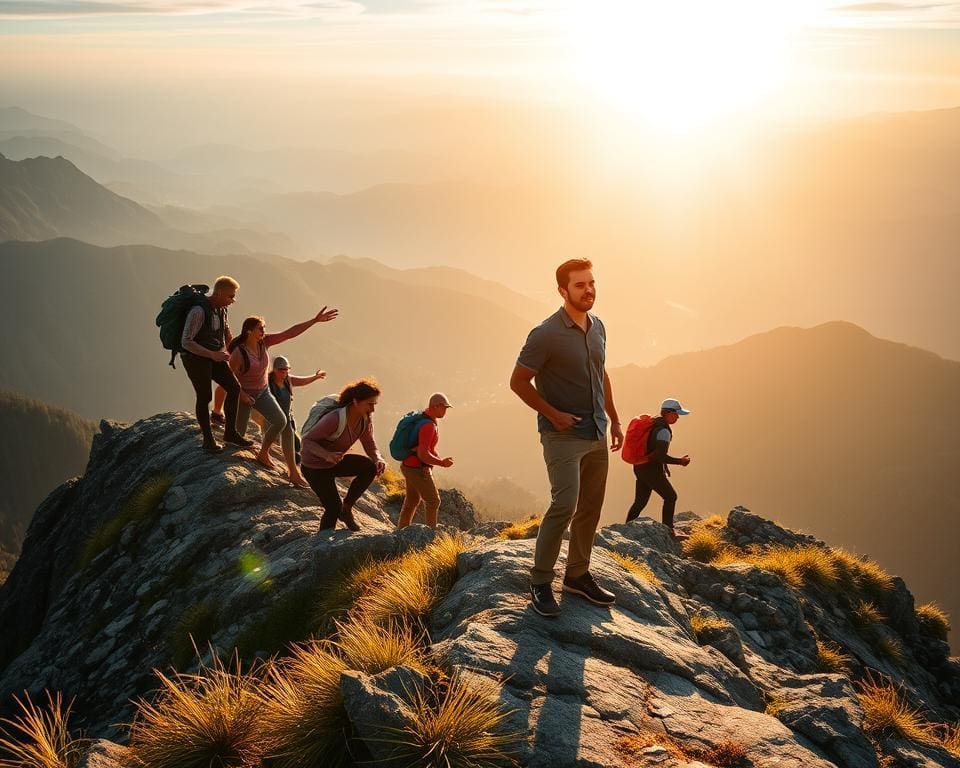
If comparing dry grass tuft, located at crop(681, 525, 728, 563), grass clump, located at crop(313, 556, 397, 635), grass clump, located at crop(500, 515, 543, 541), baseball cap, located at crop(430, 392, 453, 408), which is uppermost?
baseball cap, located at crop(430, 392, 453, 408)

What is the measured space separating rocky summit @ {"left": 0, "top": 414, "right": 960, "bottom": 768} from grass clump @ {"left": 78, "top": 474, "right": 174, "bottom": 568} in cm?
6

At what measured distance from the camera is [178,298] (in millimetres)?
13195

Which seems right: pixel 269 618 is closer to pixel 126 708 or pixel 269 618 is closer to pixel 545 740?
pixel 126 708

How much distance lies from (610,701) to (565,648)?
77 cm

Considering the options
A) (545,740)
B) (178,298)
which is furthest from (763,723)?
(178,298)

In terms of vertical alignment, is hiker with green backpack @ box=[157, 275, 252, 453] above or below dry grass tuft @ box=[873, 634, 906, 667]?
above

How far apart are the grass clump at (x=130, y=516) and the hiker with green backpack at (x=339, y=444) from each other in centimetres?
451

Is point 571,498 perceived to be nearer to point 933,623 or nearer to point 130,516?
point 130,516

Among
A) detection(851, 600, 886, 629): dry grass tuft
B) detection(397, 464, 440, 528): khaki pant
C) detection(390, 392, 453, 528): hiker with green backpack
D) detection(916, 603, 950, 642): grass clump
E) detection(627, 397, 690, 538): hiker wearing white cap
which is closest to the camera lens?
detection(390, 392, 453, 528): hiker with green backpack

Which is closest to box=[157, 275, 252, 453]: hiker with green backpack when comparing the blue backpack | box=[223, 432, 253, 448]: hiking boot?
box=[223, 432, 253, 448]: hiking boot

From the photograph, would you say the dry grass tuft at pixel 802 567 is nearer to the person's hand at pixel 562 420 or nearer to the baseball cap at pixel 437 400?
the baseball cap at pixel 437 400

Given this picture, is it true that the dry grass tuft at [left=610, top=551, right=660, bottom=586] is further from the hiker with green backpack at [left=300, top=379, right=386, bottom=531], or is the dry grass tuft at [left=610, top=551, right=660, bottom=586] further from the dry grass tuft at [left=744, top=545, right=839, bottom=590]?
the hiker with green backpack at [left=300, top=379, right=386, bottom=531]

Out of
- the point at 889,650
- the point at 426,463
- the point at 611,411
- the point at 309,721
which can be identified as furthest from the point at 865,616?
the point at 309,721

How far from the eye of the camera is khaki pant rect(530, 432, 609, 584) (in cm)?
709
